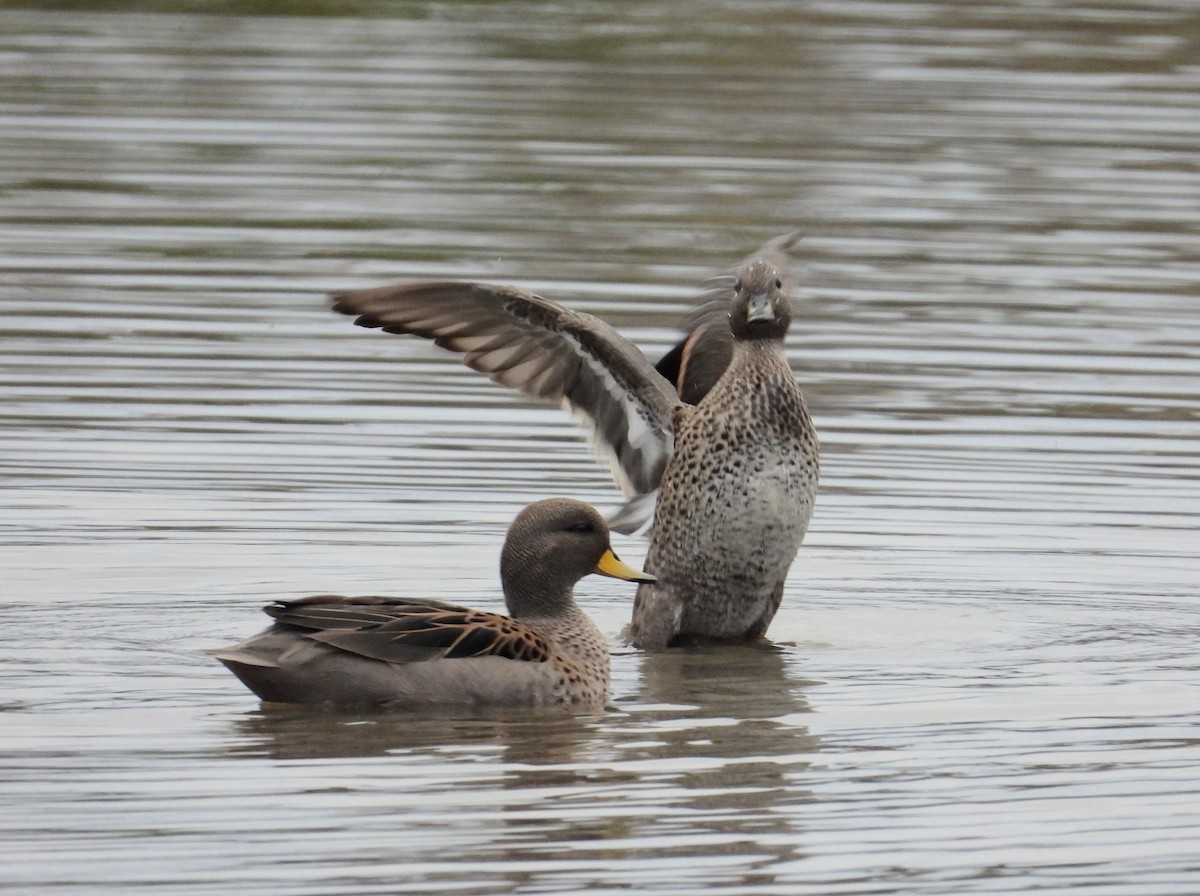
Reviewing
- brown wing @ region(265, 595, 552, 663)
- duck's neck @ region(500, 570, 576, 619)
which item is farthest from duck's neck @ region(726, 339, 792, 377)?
brown wing @ region(265, 595, 552, 663)

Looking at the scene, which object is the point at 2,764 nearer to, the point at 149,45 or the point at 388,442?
the point at 388,442

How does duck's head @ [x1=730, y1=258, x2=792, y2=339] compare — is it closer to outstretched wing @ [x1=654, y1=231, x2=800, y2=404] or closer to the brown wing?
outstretched wing @ [x1=654, y1=231, x2=800, y2=404]

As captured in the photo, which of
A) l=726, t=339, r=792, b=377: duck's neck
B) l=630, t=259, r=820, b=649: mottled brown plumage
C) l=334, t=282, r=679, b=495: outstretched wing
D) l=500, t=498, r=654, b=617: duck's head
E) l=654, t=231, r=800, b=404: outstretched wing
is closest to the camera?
l=500, t=498, r=654, b=617: duck's head

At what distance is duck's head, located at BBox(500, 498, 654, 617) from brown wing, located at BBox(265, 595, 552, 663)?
41 cm

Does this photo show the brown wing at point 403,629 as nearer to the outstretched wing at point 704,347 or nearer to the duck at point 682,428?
the duck at point 682,428

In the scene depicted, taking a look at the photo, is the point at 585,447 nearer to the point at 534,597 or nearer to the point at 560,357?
the point at 560,357

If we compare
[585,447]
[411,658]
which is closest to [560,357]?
[585,447]

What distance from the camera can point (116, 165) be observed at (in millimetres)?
16109

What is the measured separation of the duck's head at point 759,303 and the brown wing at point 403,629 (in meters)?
1.48

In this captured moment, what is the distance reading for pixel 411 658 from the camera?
7367 mm

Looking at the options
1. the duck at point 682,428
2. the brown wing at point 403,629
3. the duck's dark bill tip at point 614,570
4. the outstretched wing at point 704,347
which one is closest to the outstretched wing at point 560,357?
the duck at point 682,428

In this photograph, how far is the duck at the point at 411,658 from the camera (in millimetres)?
7285

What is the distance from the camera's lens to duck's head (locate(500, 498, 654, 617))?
26.1 feet

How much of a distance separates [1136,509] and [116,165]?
7981 mm
